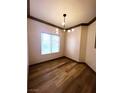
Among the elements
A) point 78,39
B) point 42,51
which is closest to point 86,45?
point 78,39

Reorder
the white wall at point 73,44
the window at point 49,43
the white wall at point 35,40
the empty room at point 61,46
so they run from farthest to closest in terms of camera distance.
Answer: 1. the white wall at point 73,44
2. the window at point 49,43
3. the white wall at point 35,40
4. the empty room at point 61,46

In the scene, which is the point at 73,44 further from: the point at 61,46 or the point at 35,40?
the point at 35,40

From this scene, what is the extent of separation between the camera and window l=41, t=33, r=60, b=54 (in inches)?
179

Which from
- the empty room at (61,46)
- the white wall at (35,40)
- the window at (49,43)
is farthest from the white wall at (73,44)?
the white wall at (35,40)

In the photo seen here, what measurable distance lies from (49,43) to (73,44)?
175 cm

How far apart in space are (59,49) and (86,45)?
2180mm

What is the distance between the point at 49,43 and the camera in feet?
16.5

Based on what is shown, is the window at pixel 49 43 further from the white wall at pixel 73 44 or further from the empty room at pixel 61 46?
the white wall at pixel 73 44

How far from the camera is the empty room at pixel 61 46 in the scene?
2.43 meters

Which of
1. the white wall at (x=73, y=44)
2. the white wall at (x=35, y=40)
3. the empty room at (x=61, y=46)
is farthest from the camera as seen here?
the white wall at (x=73, y=44)

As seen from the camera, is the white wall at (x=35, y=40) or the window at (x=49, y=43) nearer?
the white wall at (x=35, y=40)

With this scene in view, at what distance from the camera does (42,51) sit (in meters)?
4.48

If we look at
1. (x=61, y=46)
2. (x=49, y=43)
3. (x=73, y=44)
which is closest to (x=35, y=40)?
(x=49, y=43)
